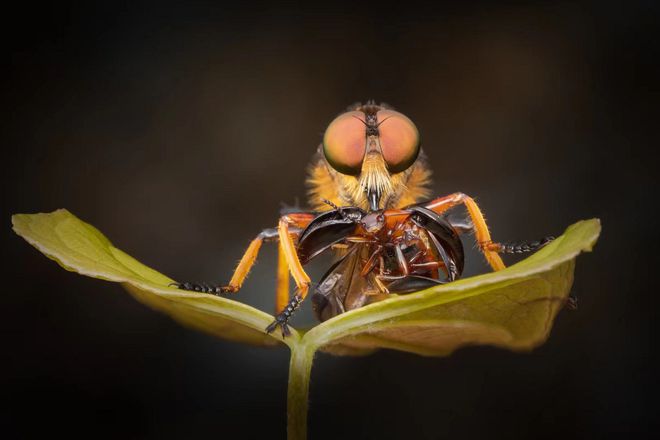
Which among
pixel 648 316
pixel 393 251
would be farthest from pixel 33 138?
pixel 648 316

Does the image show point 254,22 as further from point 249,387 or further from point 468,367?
point 468,367

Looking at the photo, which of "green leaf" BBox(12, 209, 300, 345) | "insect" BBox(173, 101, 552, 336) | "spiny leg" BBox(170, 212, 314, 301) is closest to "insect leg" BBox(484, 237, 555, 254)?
"insect" BBox(173, 101, 552, 336)

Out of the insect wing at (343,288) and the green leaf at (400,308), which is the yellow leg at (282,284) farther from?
the green leaf at (400,308)

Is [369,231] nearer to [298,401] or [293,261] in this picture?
[293,261]

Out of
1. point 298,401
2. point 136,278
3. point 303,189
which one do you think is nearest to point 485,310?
point 298,401

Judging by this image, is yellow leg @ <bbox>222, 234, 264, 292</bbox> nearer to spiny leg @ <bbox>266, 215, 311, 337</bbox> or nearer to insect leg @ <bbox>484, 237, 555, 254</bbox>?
spiny leg @ <bbox>266, 215, 311, 337</bbox>

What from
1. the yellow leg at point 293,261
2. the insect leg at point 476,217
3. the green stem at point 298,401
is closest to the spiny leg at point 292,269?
the yellow leg at point 293,261
